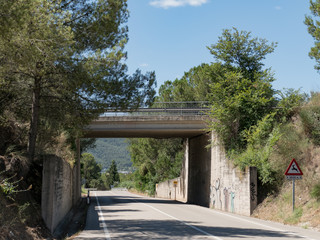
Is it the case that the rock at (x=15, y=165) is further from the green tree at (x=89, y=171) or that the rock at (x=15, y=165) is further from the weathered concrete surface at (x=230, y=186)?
the green tree at (x=89, y=171)

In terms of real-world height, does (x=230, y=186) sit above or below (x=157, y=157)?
below

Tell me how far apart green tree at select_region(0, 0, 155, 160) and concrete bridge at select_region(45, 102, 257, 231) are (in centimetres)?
783

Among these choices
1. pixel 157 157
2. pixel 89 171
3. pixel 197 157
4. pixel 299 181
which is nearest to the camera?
pixel 299 181

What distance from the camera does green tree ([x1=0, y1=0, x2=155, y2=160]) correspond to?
1159 cm

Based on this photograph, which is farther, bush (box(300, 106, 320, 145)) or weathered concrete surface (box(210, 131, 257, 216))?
bush (box(300, 106, 320, 145))

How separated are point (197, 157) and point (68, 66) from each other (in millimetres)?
23885

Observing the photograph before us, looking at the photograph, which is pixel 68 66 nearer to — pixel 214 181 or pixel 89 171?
pixel 214 181

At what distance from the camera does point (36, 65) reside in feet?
43.0

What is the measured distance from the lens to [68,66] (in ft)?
43.4

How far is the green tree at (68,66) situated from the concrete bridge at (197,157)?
7.83 meters

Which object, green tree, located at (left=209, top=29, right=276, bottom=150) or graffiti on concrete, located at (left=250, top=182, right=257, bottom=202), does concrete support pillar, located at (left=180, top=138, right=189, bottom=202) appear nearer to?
green tree, located at (left=209, top=29, right=276, bottom=150)

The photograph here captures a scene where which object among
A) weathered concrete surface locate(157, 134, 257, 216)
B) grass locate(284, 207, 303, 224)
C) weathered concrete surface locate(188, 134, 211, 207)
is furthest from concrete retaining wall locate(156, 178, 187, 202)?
grass locate(284, 207, 303, 224)

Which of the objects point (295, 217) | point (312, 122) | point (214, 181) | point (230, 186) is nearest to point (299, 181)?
point (295, 217)

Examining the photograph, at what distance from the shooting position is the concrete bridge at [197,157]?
22.5 metres
